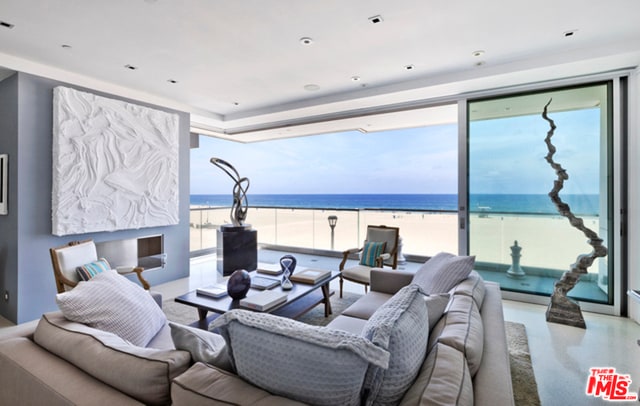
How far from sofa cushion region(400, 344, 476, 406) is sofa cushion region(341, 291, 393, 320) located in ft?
4.08

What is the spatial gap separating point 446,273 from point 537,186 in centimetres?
235

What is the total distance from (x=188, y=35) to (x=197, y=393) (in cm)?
285

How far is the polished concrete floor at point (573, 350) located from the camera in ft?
6.82

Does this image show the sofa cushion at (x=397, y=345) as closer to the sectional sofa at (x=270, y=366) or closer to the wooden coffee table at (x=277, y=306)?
the sectional sofa at (x=270, y=366)

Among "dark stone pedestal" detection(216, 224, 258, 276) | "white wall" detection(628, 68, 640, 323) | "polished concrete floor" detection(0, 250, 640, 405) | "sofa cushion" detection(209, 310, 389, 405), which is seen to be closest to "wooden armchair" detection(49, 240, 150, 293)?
"polished concrete floor" detection(0, 250, 640, 405)

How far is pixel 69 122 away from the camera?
11.1 ft

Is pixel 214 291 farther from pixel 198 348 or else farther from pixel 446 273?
pixel 446 273

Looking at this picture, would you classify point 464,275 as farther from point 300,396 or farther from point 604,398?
point 300,396

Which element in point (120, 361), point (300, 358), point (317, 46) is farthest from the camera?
point (317, 46)

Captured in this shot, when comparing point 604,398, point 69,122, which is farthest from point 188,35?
point 604,398

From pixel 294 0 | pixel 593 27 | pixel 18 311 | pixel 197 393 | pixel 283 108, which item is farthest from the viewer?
pixel 283 108

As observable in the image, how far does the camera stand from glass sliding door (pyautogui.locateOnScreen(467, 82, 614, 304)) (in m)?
3.39

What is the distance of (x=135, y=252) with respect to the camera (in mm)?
4207

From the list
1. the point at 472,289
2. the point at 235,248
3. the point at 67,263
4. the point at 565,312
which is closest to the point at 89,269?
the point at 67,263
